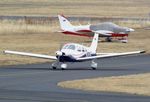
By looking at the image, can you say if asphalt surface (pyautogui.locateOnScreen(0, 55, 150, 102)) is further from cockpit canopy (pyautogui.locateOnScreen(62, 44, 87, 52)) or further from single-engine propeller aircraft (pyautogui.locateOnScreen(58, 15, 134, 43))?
single-engine propeller aircraft (pyautogui.locateOnScreen(58, 15, 134, 43))

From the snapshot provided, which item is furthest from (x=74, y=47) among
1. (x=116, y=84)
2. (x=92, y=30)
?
(x=92, y=30)

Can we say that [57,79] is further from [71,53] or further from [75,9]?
[75,9]

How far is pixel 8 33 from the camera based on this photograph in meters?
69.3

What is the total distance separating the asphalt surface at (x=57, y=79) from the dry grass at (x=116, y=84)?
87cm

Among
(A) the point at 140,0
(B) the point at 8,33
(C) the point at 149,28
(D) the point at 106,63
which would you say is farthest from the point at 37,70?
(A) the point at 140,0

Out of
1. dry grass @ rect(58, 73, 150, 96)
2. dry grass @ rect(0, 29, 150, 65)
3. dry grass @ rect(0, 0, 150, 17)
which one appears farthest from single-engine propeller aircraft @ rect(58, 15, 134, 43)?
dry grass @ rect(0, 0, 150, 17)

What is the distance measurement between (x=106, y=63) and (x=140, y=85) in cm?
1379

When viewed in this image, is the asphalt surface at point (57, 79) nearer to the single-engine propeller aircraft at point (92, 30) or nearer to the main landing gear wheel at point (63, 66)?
the main landing gear wheel at point (63, 66)

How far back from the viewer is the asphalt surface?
2775cm

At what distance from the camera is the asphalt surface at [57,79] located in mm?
27750

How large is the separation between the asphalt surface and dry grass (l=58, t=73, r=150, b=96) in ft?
2.85

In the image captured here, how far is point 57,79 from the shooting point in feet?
116

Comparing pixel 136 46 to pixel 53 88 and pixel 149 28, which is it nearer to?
pixel 149 28

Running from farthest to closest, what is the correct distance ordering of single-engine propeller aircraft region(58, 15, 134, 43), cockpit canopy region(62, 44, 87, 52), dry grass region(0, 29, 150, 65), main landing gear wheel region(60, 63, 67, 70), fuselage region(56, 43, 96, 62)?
single-engine propeller aircraft region(58, 15, 134, 43) < dry grass region(0, 29, 150, 65) < main landing gear wheel region(60, 63, 67, 70) < cockpit canopy region(62, 44, 87, 52) < fuselage region(56, 43, 96, 62)
